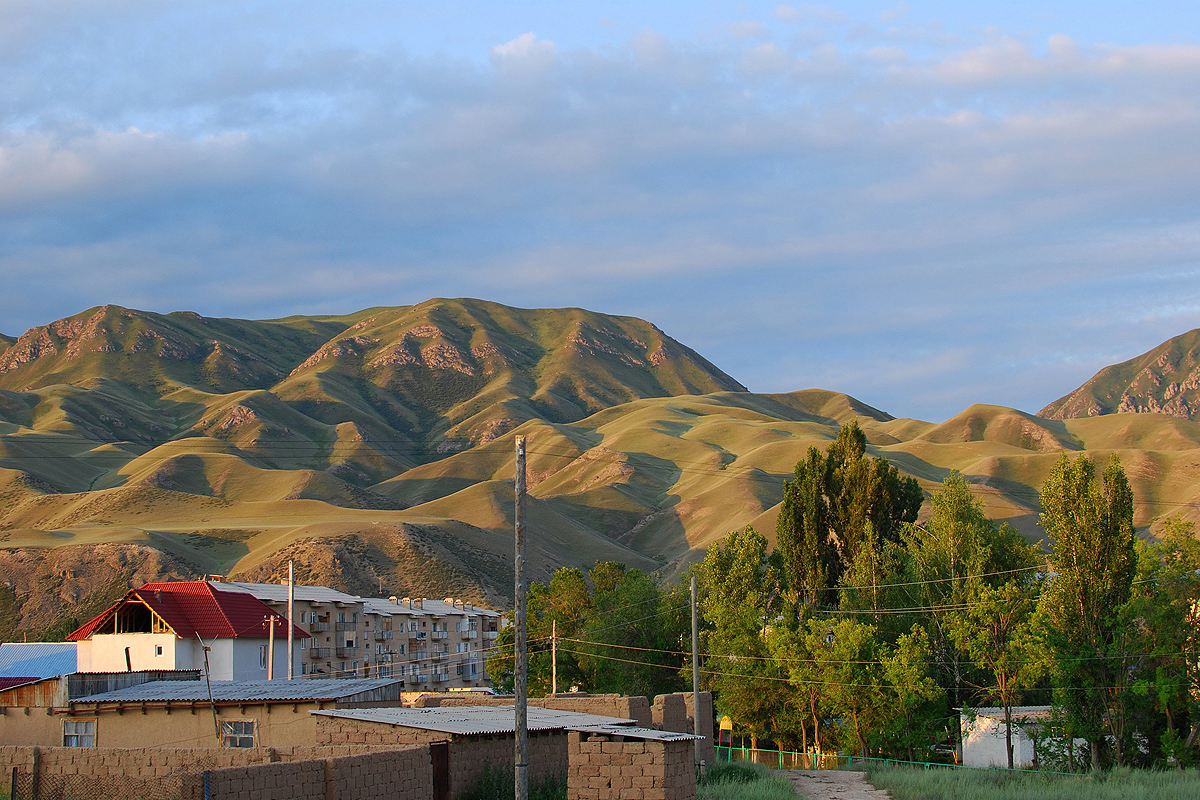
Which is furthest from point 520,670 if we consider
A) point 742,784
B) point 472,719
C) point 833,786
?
point 833,786

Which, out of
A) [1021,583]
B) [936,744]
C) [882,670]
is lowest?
[936,744]

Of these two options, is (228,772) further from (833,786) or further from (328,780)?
(833,786)

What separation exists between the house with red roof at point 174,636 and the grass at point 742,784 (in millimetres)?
25315

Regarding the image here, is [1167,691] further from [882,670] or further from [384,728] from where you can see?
[384,728]

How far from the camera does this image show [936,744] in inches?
2020

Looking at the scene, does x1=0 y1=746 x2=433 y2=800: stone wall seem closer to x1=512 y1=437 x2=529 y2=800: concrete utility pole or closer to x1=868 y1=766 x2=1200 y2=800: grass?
x1=512 y1=437 x2=529 y2=800: concrete utility pole

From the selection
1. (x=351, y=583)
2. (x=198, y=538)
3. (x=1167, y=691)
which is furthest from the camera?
(x=198, y=538)

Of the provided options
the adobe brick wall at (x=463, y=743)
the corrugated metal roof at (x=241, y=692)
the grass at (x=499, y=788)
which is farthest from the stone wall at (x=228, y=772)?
the corrugated metal roof at (x=241, y=692)

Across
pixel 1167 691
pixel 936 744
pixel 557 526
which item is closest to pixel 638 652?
pixel 936 744

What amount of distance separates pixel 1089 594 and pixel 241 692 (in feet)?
99.7

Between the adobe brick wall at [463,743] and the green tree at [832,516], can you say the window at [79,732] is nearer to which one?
the adobe brick wall at [463,743]

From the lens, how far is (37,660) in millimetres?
62969

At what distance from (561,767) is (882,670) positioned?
2627 cm

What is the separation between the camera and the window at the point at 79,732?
3431 centimetres
